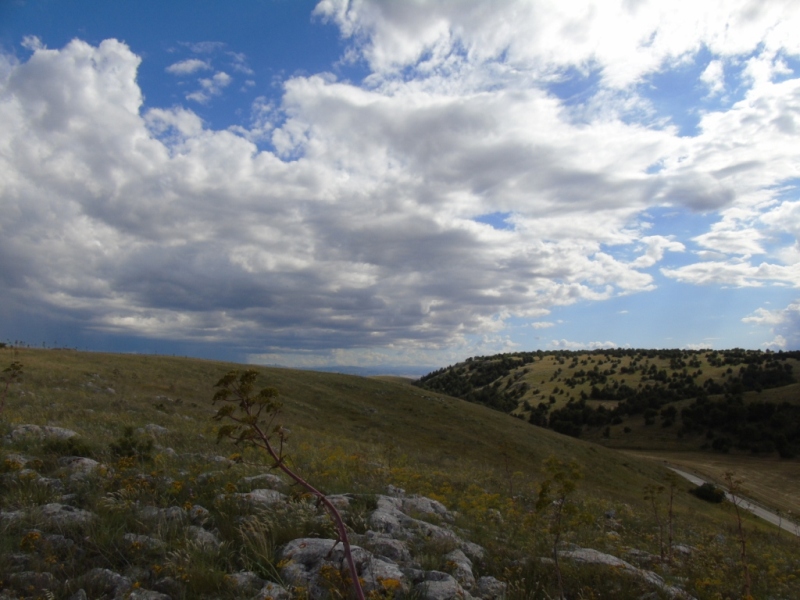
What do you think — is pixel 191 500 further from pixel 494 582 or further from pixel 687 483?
pixel 687 483

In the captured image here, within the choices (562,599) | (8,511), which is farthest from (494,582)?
(8,511)

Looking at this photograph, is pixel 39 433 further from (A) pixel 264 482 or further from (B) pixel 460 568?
(B) pixel 460 568

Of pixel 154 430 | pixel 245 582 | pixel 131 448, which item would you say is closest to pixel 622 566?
pixel 245 582

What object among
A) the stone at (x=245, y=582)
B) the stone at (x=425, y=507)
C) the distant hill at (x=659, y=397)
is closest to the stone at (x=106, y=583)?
the stone at (x=245, y=582)

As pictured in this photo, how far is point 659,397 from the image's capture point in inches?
3642

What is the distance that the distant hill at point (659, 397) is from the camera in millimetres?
74875

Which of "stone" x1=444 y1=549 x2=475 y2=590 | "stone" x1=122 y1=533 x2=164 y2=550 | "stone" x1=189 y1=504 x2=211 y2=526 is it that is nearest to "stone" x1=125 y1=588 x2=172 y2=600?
"stone" x1=122 y1=533 x2=164 y2=550

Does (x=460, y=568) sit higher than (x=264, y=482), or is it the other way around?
(x=264, y=482)

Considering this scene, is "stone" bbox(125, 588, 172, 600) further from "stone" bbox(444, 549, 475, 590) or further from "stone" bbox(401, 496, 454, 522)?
"stone" bbox(401, 496, 454, 522)

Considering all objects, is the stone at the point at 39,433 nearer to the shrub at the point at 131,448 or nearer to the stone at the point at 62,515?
the shrub at the point at 131,448

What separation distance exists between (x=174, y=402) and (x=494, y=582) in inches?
936

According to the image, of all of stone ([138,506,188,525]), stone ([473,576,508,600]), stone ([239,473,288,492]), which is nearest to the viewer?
stone ([473,576,508,600])

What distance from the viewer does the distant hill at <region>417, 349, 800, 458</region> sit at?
7488cm

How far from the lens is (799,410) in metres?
73.0
